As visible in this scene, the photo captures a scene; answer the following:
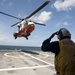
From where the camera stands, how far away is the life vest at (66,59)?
→ 3375 mm

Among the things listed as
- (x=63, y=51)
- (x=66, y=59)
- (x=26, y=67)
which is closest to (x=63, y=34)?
(x=63, y=51)

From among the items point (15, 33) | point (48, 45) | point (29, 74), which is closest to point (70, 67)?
point (48, 45)

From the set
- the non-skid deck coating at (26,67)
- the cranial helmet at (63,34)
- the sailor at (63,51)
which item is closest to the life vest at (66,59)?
the sailor at (63,51)

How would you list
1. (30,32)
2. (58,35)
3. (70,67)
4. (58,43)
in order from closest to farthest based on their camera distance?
(70,67) < (58,43) < (58,35) < (30,32)

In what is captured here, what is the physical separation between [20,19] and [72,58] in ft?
119

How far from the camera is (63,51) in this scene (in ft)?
11.4

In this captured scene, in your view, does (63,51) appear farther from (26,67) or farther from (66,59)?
(26,67)

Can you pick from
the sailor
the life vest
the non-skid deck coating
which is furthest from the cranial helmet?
the non-skid deck coating

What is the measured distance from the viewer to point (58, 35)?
3.84 meters

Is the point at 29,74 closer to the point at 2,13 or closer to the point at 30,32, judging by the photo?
the point at 30,32

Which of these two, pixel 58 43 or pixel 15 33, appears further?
pixel 15 33

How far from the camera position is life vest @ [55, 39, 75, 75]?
11.1 feet

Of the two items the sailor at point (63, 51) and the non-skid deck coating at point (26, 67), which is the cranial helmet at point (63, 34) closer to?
the sailor at point (63, 51)

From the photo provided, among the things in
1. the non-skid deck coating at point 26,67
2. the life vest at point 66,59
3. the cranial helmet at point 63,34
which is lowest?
the non-skid deck coating at point 26,67
